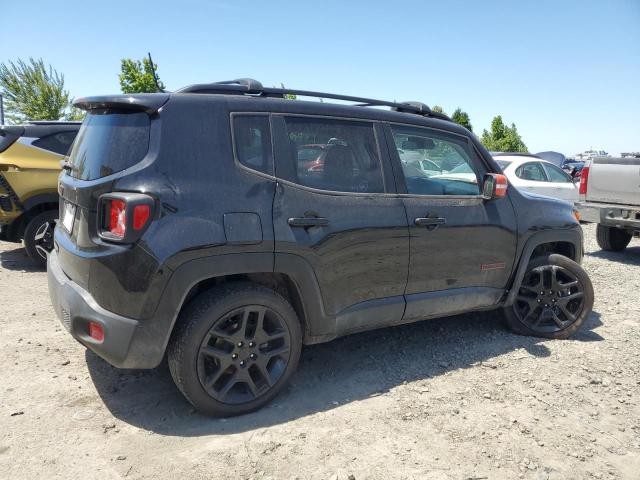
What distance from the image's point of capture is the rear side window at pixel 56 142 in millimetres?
6086

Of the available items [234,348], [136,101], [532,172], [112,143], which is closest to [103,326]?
[234,348]

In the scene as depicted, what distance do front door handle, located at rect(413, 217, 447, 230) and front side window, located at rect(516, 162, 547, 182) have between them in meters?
7.23

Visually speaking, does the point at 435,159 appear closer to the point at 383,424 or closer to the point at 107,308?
the point at 383,424

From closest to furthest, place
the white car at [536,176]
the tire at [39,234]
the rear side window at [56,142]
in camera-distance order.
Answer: the tire at [39,234], the rear side window at [56,142], the white car at [536,176]

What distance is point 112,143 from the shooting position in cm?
266

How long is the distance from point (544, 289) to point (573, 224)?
0.68 m

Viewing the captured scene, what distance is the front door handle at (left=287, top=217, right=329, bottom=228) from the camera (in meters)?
2.81

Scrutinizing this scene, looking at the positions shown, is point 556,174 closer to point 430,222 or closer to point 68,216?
point 430,222

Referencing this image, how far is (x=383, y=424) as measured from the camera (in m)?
2.82

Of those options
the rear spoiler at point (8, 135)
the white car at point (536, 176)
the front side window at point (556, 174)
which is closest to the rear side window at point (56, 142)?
the rear spoiler at point (8, 135)

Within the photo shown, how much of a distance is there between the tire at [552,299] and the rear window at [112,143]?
3349 mm

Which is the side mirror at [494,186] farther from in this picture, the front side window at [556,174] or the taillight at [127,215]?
the front side window at [556,174]

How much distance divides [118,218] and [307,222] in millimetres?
1054

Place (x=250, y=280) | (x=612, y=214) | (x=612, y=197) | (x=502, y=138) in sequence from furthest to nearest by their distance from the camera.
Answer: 1. (x=502, y=138)
2. (x=612, y=197)
3. (x=612, y=214)
4. (x=250, y=280)
